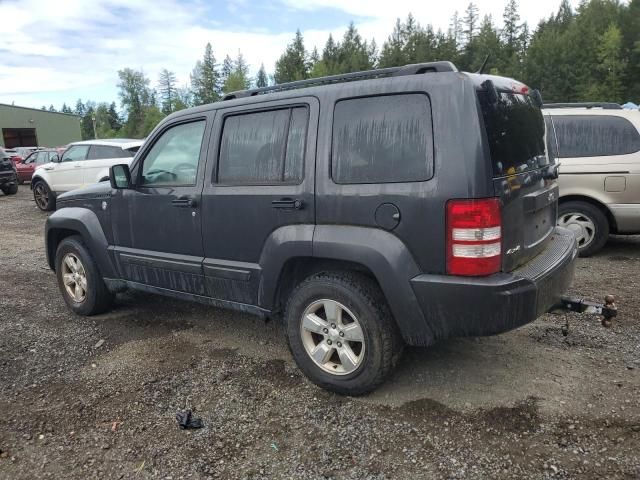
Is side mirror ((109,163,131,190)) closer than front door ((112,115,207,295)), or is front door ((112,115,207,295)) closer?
front door ((112,115,207,295))

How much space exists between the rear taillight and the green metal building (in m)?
54.1

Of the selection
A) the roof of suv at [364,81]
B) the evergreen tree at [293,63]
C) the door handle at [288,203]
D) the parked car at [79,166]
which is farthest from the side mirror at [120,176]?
the evergreen tree at [293,63]

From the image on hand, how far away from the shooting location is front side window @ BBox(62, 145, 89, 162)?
497 inches

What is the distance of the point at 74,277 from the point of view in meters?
5.06

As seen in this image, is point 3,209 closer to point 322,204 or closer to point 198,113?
point 198,113

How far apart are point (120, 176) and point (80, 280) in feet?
4.29

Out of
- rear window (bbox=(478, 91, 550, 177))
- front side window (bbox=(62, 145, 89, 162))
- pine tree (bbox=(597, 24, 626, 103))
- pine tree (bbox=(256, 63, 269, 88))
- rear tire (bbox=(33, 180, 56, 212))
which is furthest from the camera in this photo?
Answer: pine tree (bbox=(256, 63, 269, 88))

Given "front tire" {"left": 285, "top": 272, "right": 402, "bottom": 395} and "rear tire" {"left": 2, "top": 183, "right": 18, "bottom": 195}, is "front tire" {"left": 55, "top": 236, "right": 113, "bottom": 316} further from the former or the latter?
"rear tire" {"left": 2, "top": 183, "right": 18, "bottom": 195}

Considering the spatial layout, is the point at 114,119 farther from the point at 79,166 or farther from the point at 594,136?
the point at 594,136

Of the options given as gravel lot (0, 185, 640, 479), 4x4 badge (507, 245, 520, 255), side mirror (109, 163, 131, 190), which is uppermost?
side mirror (109, 163, 131, 190)

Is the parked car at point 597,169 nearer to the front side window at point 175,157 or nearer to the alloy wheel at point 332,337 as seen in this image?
the alloy wheel at point 332,337

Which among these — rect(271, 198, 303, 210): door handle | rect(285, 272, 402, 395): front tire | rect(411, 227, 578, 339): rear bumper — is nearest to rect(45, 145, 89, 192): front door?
rect(271, 198, 303, 210): door handle

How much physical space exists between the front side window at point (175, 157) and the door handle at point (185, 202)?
0.40 feet

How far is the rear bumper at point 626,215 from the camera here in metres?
6.09
